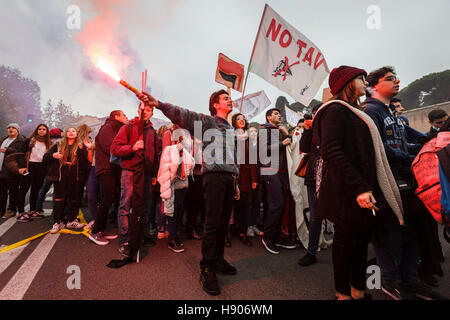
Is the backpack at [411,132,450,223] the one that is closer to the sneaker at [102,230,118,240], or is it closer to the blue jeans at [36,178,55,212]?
the sneaker at [102,230,118,240]

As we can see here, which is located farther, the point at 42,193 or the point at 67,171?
the point at 42,193

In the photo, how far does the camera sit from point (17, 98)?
142ft

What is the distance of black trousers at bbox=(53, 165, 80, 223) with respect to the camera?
427cm

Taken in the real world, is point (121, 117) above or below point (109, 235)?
above

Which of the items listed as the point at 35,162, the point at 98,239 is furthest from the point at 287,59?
the point at 35,162

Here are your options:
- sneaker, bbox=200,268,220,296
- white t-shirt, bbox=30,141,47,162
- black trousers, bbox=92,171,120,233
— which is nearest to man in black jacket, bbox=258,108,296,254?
sneaker, bbox=200,268,220,296

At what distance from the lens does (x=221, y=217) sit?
2598 millimetres

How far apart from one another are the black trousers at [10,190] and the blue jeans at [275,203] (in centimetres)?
603

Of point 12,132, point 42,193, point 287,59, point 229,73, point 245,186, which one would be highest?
point 287,59

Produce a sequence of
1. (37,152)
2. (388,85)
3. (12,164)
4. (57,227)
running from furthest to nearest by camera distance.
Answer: (37,152), (12,164), (57,227), (388,85)

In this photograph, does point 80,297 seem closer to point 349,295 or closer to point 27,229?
point 349,295

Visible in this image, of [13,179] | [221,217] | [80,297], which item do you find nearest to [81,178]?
[13,179]

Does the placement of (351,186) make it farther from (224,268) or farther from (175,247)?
(175,247)

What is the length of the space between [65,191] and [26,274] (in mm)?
2113
